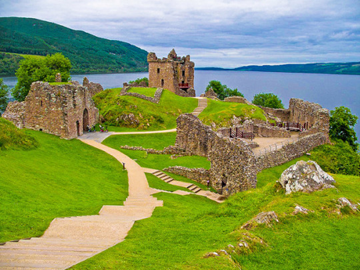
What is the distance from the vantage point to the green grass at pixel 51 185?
13917 millimetres

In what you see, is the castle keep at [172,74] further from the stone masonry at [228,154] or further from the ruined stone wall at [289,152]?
the stone masonry at [228,154]

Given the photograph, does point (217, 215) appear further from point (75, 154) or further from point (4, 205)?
point (75, 154)

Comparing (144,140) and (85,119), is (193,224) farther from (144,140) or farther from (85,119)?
(85,119)

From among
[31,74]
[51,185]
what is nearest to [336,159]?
[51,185]

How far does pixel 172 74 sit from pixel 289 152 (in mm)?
42259

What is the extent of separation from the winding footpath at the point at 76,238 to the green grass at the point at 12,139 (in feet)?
34.6

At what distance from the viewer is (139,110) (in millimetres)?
50688

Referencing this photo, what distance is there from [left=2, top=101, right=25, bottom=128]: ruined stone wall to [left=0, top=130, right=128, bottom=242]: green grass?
6649mm

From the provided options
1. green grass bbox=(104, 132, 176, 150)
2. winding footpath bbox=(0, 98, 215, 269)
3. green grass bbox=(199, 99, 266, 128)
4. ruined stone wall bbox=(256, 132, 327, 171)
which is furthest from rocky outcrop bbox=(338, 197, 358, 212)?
green grass bbox=(199, 99, 266, 128)

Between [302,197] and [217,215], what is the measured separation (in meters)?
4.07

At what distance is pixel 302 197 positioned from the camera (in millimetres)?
14359

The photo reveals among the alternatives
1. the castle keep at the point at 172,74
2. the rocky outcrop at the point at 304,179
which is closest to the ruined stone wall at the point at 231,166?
the rocky outcrop at the point at 304,179

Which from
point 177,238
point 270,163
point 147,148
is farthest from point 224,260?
point 147,148

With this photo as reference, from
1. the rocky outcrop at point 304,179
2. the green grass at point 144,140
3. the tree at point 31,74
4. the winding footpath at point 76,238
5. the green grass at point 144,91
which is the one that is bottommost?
the green grass at point 144,140
